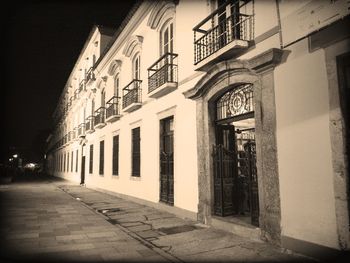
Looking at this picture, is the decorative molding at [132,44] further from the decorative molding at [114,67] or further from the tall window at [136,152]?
the tall window at [136,152]

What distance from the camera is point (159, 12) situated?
36.0 ft

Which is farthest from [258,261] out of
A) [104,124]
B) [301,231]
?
[104,124]

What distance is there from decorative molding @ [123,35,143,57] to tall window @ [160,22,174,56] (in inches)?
72.5

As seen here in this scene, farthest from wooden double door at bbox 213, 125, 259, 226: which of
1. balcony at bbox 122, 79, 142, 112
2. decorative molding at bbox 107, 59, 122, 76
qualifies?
decorative molding at bbox 107, 59, 122, 76

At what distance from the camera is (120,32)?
1469 centimetres

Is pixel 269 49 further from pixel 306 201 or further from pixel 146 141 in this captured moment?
pixel 146 141

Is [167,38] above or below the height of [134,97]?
above

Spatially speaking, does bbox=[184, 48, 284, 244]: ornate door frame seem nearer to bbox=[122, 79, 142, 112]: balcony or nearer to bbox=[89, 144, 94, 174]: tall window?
bbox=[122, 79, 142, 112]: balcony

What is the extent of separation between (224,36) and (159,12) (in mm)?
4347

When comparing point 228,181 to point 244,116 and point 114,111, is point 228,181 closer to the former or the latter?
point 244,116

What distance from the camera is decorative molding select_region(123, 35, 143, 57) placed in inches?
507

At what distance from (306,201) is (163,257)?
2.69m

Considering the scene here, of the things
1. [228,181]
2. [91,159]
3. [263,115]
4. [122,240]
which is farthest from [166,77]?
[91,159]

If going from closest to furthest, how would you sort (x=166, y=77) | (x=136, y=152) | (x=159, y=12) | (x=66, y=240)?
(x=66, y=240) < (x=166, y=77) < (x=159, y=12) < (x=136, y=152)
